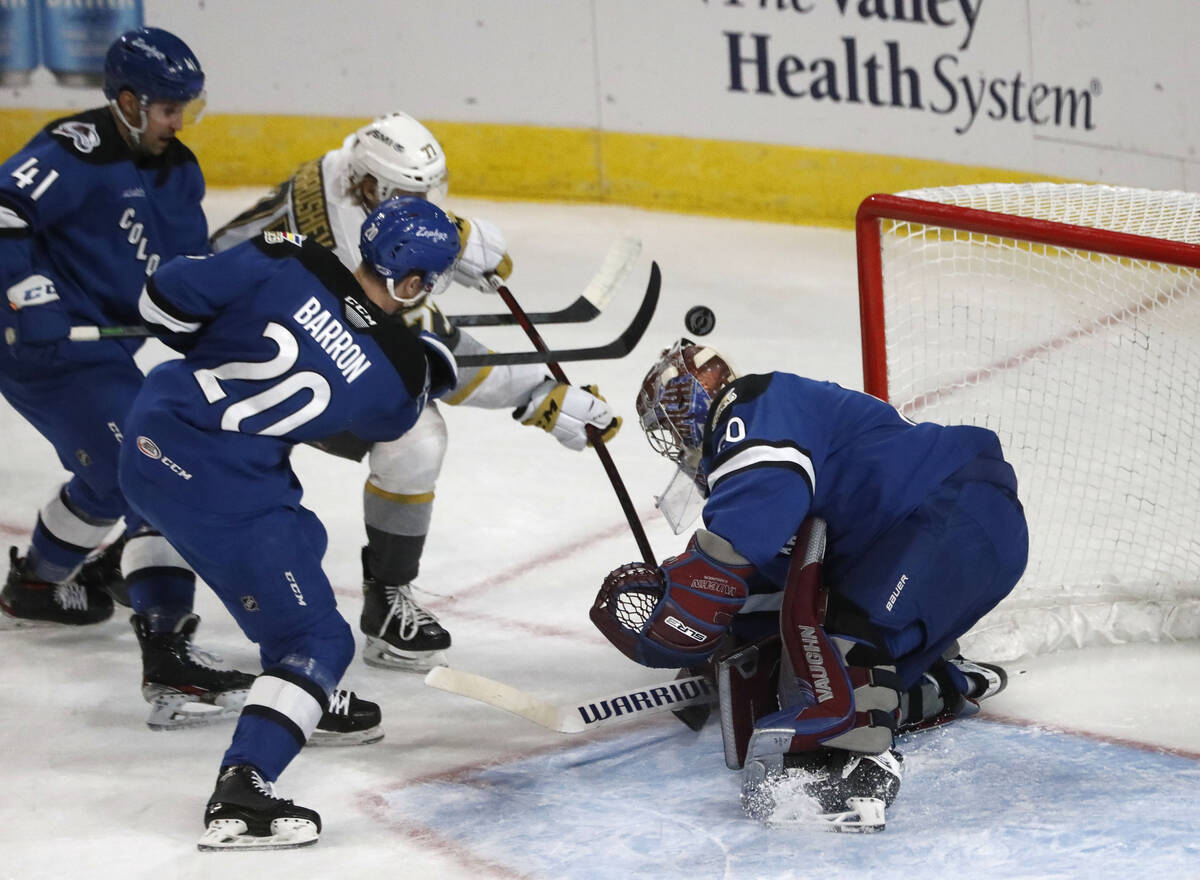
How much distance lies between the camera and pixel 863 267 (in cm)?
338

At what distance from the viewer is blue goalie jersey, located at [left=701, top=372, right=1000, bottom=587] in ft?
8.26

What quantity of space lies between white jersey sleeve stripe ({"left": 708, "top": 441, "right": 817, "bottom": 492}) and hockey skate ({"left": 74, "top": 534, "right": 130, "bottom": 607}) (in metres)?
1.64

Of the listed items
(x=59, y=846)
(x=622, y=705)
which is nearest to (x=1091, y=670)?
(x=622, y=705)

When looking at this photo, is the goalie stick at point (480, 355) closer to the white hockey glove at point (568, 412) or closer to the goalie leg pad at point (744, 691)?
the white hockey glove at point (568, 412)

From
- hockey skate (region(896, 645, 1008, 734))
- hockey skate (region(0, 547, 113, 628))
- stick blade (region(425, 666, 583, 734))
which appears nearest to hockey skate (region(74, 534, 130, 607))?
hockey skate (region(0, 547, 113, 628))

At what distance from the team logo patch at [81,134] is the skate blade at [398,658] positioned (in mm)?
1119

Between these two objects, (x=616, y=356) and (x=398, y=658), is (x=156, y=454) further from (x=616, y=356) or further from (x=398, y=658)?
(x=616, y=356)

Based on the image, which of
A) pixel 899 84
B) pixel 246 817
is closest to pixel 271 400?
pixel 246 817

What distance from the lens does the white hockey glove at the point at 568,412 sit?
327cm

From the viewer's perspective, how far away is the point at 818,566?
8.74 feet

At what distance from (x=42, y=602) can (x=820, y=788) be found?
179 centimetres

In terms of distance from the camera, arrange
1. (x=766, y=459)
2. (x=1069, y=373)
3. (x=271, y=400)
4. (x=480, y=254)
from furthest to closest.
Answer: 1. (x=1069, y=373)
2. (x=480, y=254)
3. (x=271, y=400)
4. (x=766, y=459)

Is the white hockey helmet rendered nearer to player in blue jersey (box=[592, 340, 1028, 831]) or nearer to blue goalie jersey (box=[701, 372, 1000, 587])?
player in blue jersey (box=[592, 340, 1028, 831])

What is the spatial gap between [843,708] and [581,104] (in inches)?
172
